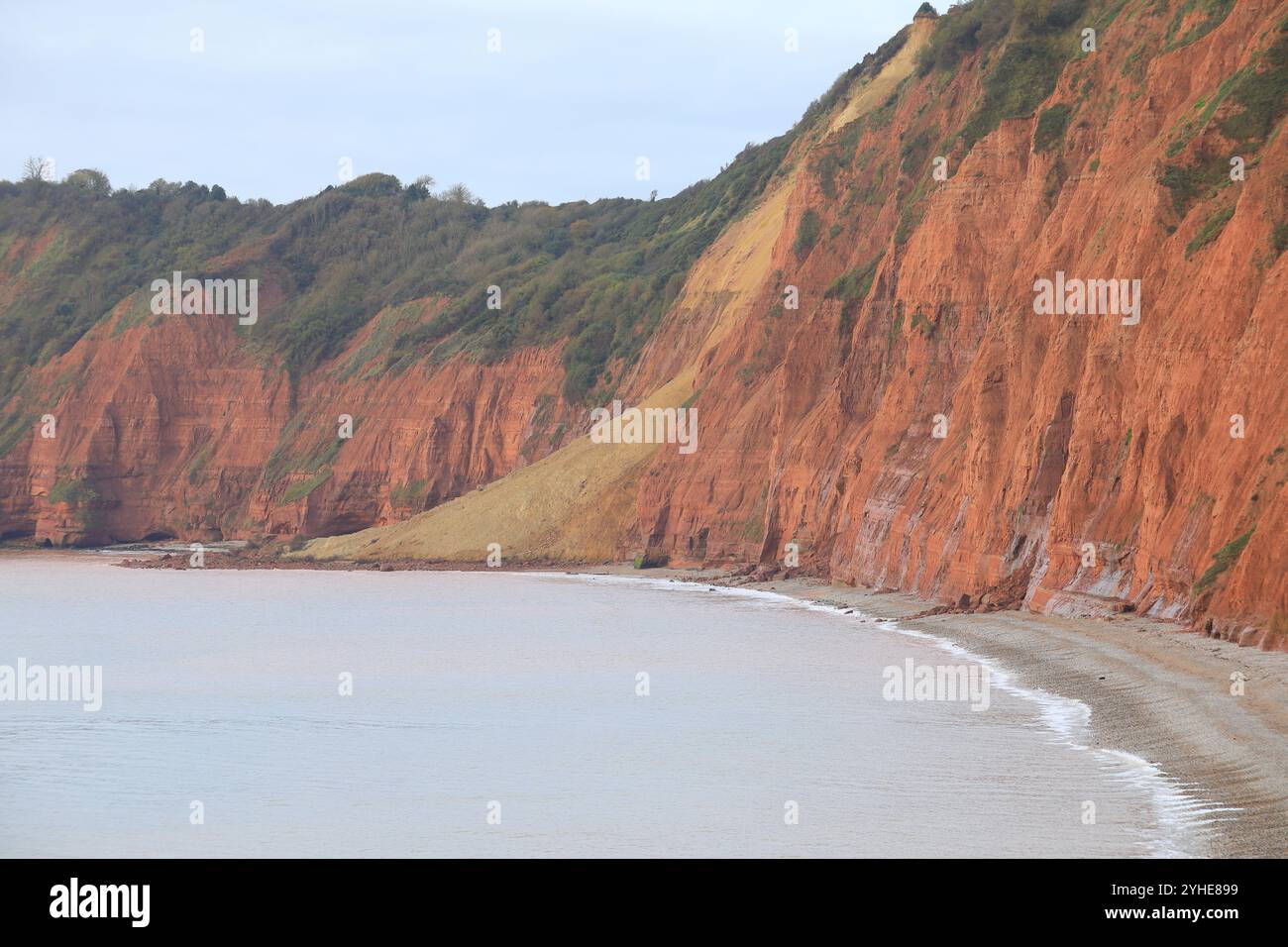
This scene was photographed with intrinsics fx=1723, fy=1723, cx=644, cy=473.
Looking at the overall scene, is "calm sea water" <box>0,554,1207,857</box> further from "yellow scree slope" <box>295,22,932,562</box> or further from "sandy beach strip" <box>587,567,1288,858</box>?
"yellow scree slope" <box>295,22,932,562</box>

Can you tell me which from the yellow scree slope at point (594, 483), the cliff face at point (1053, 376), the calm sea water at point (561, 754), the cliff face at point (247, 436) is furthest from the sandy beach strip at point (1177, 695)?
the cliff face at point (247, 436)

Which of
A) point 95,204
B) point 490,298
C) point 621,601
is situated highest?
point 95,204

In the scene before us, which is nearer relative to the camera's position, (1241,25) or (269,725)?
(269,725)

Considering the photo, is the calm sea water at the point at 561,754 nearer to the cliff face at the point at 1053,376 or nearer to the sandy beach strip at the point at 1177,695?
the sandy beach strip at the point at 1177,695

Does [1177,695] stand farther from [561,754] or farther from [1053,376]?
[1053,376]
